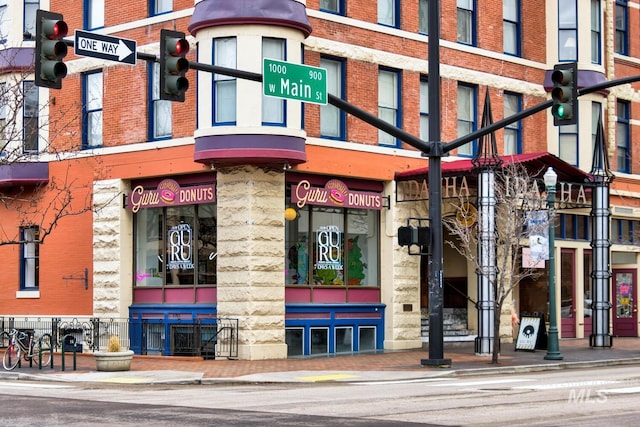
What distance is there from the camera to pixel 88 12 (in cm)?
3334

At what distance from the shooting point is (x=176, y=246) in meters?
31.1

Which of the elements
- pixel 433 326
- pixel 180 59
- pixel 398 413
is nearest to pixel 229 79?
pixel 433 326

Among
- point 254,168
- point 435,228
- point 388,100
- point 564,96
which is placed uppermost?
point 388,100

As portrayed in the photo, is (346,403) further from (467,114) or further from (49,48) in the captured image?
(467,114)

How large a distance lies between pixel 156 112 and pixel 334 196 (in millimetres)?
5660

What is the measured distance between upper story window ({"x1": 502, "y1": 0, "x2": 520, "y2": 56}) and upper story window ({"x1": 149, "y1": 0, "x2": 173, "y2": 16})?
11991mm

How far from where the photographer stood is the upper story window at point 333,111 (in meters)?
31.1

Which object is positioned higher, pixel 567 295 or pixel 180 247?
pixel 180 247

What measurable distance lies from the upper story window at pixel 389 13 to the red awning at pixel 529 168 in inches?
179

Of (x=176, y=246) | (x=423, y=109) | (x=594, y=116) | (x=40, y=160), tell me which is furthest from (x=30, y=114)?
(x=594, y=116)

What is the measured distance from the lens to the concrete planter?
25141 millimetres

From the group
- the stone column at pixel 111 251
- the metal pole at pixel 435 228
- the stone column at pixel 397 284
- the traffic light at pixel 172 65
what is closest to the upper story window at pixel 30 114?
the stone column at pixel 111 251

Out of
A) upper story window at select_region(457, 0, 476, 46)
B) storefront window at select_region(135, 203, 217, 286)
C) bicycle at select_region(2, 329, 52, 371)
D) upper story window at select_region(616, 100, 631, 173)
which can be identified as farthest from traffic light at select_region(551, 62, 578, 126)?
upper story window at select_region(616, 100, 631, 173)

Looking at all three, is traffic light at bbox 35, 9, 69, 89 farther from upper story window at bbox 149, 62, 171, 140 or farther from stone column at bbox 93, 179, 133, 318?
stone column at bbox 93, 179, 133, 318
